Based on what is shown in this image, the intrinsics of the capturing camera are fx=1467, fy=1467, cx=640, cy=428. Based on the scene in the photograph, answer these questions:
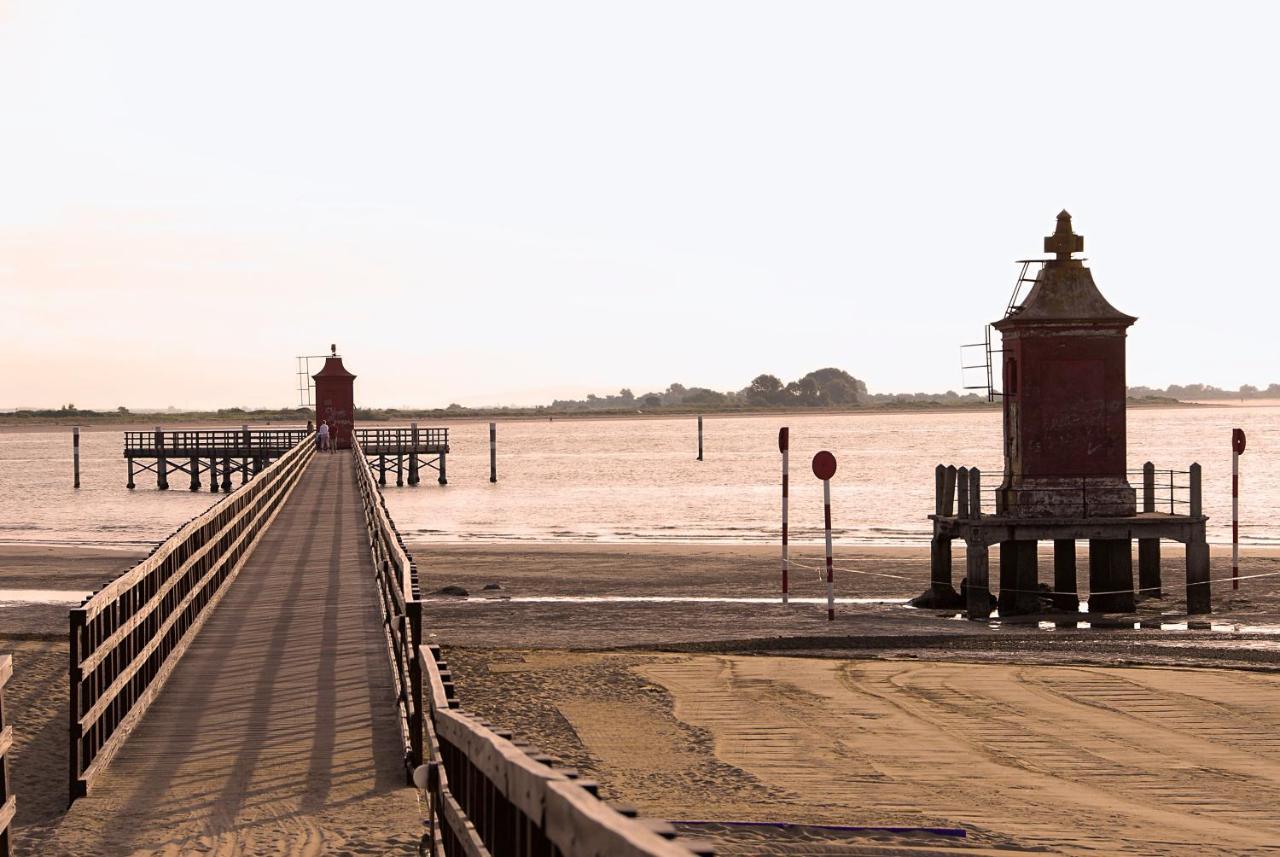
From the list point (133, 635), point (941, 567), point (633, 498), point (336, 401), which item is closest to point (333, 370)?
point (336, 401)

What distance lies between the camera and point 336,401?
7069cm

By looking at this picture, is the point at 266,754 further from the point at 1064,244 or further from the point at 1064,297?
the point at 1064,244

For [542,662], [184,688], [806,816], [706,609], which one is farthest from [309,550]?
[806,816]

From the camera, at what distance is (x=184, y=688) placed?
10.5m

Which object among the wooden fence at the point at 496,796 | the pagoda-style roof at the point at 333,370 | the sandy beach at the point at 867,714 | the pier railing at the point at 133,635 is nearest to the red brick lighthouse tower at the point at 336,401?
the pagoda-style roof at the point at 333,370

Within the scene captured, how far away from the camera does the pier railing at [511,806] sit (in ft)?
8.80

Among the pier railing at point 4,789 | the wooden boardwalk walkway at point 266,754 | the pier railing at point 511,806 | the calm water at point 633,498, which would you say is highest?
the pier railing at point 511,806

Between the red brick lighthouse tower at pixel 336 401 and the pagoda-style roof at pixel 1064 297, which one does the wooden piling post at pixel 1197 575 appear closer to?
the pagoda-style roof at pixel 1064 297

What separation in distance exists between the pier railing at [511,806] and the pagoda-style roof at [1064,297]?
1952cm

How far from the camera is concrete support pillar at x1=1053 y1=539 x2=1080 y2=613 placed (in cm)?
2558

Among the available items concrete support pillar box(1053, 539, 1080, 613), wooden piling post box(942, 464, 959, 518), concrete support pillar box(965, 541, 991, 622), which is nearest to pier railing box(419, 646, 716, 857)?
concrete support pillar box(965, 541, 991, 622)

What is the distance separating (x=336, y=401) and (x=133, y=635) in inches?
2461

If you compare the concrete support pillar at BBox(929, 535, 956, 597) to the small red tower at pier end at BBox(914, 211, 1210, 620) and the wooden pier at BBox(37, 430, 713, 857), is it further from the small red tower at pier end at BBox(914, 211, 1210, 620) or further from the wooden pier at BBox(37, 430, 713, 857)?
the wooden pier at BBox(37, 430, 713, 857)

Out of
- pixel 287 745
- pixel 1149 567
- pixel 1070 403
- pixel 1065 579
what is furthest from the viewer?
pixel 1149 567
